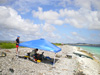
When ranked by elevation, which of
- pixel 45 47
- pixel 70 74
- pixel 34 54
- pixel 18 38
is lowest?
pixel 70 74

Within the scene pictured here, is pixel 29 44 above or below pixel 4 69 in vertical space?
above

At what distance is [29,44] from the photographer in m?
11.2

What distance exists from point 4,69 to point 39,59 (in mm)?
5651

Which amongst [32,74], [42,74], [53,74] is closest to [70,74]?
[53,74]

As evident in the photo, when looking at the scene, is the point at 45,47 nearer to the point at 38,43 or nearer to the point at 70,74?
the point at 38,43

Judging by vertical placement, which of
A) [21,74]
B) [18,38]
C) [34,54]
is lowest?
[21,74]

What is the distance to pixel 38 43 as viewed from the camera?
36.1ft

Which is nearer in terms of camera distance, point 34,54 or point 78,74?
point 78,74

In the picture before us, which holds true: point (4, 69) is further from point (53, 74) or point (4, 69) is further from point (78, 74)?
point (78, 74)

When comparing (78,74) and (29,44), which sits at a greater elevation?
(29,44)

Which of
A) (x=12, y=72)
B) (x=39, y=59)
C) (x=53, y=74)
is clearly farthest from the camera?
(x=39, y=59)

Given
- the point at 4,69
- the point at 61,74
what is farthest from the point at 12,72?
the point at 61,74

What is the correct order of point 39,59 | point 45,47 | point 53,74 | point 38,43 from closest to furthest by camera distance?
point 53,74 < point 45,47 < point 38,43 < point 39,59

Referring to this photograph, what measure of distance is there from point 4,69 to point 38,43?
204 inches
